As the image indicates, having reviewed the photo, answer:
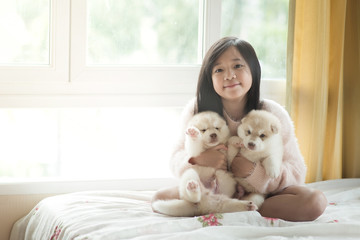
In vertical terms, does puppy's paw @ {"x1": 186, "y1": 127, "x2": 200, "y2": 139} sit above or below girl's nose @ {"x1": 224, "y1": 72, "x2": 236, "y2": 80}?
below

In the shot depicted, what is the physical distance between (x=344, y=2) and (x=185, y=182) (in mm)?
1369

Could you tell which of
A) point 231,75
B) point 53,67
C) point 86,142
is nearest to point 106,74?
point 53,67

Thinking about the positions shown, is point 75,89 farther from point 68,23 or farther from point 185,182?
point 185,182

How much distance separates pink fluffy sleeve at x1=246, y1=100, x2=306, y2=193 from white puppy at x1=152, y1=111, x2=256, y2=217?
0.09 meters

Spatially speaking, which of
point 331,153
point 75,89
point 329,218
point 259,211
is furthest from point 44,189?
point 331,153

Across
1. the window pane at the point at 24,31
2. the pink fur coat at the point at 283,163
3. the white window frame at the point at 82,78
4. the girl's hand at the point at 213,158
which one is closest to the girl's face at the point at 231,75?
the pink fur coat at the point at 283,163

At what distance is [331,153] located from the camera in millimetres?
2641

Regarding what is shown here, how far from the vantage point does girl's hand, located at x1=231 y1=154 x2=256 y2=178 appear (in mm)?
1753

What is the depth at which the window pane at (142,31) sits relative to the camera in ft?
7.95

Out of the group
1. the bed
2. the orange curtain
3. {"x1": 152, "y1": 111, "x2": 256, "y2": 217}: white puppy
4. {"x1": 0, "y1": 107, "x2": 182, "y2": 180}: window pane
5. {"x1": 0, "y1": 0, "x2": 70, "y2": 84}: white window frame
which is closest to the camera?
the bed

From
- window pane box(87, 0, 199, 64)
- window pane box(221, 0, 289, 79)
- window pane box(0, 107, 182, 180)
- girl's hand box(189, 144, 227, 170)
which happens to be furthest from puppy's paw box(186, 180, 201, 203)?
window pane box(221, 0, 289, 79)

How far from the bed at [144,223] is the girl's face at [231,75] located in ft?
1.51

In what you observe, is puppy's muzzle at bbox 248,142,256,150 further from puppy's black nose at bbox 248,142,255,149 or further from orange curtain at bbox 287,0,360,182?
orange curtain at bbox 287,0,360,182

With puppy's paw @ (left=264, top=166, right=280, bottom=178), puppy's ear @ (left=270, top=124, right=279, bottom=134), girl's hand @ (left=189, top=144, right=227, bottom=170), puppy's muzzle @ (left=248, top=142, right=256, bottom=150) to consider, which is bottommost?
puppy's paw @ (left=264, top=166, right=280, bottom=178)
